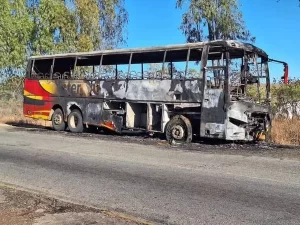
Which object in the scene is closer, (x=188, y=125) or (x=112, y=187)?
(x=112, y=187)

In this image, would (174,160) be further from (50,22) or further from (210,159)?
(50,22)

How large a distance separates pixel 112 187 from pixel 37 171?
2.40 m

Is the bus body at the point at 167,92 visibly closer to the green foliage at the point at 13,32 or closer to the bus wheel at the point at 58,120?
the bus wheel at the point at 58,120

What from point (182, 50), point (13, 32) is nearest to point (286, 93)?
point (182, 50)

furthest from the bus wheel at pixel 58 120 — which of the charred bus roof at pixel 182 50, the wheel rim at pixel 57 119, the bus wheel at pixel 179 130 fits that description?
the bus wheel at pixel 179 130

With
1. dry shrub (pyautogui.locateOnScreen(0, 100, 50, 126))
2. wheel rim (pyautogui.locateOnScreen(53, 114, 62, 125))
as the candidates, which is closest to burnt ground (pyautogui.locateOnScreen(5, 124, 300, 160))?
wheel rim (pyautogui.locateOnScreen(53, 114, 62, 125))

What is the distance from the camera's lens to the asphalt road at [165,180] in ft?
20.2

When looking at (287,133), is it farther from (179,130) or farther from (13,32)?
(13,32)

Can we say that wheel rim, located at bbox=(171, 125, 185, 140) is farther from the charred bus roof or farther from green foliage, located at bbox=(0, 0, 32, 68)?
green foliage, located at bbox=(0, 0, 32, 68)

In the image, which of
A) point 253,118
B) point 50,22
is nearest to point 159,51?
point 253,118

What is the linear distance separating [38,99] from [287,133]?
10.8 metres

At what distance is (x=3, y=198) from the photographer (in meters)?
6.82

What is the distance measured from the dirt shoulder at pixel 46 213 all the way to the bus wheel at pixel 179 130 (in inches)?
323

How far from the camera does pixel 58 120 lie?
19.2 metres
